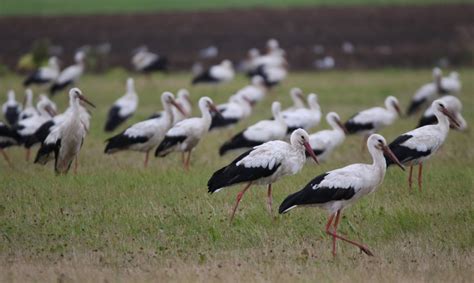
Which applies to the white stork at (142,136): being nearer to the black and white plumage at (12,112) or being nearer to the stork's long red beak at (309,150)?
the stork's long red beak at (309,150)

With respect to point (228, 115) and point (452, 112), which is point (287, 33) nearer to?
point (228, 115)

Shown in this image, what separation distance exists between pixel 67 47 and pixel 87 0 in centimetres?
1745

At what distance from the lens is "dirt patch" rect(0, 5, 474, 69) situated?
105 feet

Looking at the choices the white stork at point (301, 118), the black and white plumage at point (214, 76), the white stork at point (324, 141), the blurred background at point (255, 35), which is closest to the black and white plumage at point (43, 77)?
the black and white plumage at point (214, 76)

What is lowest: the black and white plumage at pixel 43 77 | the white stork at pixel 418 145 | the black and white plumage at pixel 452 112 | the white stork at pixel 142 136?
the black and white plumage at pixel 43 77

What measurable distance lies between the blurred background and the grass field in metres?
18.9

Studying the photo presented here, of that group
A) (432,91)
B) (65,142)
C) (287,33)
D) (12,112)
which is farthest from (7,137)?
(287,33)

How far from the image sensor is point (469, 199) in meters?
9.73

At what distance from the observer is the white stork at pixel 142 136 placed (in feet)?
40.8

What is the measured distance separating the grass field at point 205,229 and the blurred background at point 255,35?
1891cm

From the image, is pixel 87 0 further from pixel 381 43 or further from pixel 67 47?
pixel 381 43

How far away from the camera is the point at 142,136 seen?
12555mm

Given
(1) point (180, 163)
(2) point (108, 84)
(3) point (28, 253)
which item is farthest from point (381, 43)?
(3) point (28, 253)

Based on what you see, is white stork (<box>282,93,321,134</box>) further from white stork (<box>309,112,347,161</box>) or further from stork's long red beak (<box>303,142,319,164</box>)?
stork's long red beak (<box>303,142,319,164</box>)
